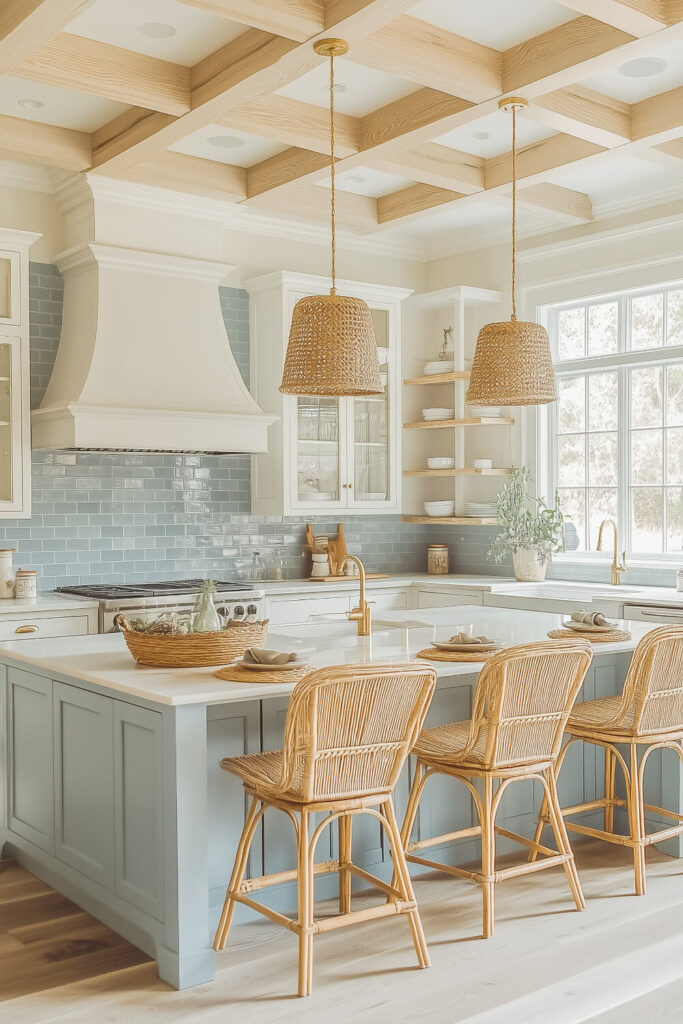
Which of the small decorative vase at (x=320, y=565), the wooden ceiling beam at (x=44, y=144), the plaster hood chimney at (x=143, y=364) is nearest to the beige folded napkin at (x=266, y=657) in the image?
the plaster hood chimney at (x=143, y=364)

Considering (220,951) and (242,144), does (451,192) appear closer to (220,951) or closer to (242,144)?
(242,144)

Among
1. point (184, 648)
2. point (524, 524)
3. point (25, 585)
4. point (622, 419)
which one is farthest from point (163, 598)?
point (622, 419)

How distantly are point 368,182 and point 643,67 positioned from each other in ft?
6.47

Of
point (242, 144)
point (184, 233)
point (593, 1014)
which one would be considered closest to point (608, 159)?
point (242, 144)

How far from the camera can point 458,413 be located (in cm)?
676

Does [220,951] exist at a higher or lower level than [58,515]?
lower

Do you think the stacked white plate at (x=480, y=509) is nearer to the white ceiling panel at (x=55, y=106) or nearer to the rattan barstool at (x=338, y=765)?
the white ceiling panel at (x=55, y=106)

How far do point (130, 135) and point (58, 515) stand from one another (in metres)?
2.08

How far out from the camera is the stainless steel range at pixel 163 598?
512 centimetres

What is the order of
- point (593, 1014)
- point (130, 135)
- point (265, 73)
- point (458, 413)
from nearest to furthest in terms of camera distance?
point (593, 1014), point (265, 73), point (130, 135), point (458, 413)

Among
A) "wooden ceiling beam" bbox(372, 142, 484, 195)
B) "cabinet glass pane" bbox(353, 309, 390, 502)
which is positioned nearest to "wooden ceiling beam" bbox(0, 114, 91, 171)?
"wooden ceiling beam" bbox(372, 142, 484, 195)

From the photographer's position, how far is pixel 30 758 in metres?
3.88

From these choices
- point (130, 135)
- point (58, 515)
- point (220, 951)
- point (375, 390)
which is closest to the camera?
point (220, 951)

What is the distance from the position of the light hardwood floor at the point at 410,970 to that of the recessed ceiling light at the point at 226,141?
11.9ft
